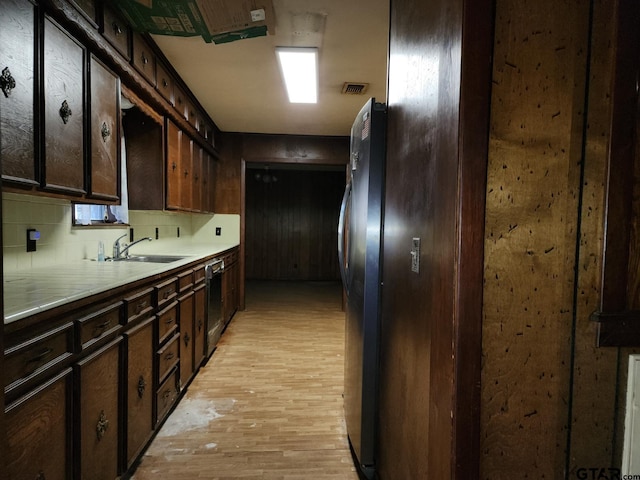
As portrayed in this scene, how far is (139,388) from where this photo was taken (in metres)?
1.73

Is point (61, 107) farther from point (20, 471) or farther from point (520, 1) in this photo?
point (520, 1)

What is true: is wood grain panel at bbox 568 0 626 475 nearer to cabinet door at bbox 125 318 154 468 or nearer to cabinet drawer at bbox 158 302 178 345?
cabinet door at bbox 125 318 154 468

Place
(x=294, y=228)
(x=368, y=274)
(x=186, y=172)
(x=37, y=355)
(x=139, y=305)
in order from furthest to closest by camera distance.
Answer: (x=294, y=228) → (x=186, y=172) → (x=139, y=305) → (x=368, y=274) → (x=37, y=355)

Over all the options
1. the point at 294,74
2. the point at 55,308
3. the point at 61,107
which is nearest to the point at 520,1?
the point at 55,308

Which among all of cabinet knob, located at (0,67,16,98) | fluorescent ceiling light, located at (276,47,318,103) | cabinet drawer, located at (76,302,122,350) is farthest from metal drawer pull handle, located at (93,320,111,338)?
fluorescent ceiling light, located at (276,47,318,103)

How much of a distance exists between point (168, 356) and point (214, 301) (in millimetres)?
1094

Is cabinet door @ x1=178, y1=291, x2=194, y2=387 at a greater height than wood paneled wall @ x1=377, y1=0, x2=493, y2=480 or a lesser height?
lesser

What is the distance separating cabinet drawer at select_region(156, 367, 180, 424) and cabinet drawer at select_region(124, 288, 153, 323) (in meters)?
0.51

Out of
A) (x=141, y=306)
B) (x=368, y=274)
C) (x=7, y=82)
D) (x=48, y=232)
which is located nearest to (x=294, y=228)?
(x=48, y=232)

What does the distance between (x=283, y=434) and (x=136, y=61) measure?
2327mm

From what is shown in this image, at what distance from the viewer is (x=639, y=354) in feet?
2.75

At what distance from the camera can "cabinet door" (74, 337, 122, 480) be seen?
125cm

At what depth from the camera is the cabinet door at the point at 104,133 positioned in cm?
176

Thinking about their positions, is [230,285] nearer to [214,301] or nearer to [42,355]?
[214,301]
